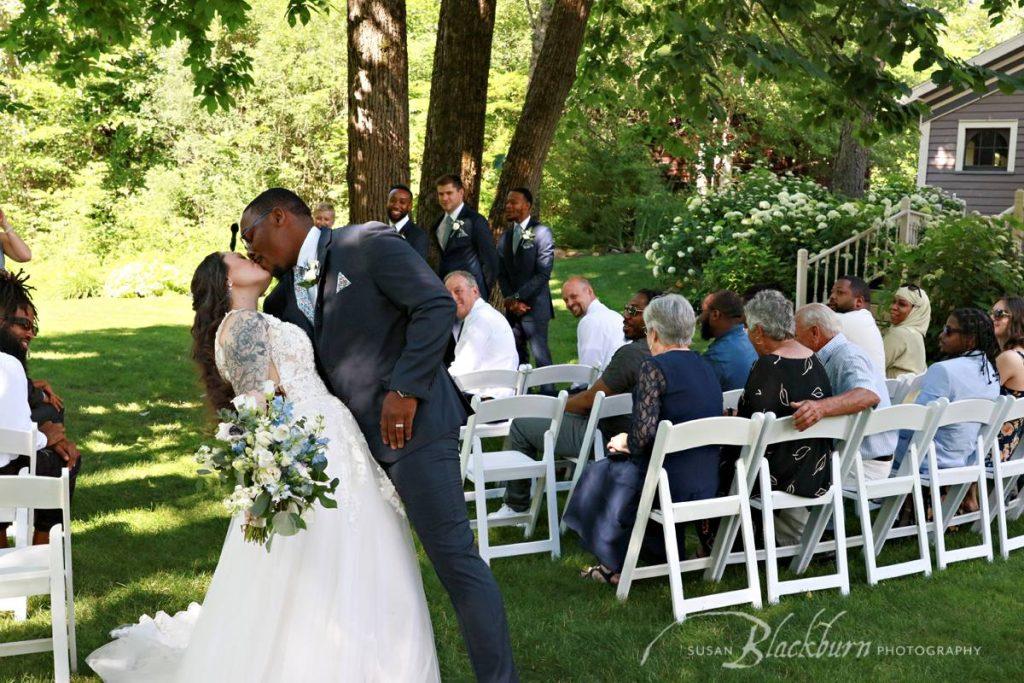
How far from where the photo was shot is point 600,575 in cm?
576

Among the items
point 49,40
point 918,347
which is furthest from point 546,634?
point 49,40

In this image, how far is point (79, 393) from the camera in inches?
437

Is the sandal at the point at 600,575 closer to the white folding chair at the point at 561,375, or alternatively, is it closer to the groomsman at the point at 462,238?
the white folding chair at the point at 561,375

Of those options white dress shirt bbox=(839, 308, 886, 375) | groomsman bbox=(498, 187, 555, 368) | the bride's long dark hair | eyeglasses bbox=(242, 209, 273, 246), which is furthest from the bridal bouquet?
groomsman bbox=(498, 187, 555, 368)

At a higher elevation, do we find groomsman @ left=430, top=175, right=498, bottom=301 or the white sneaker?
groomsman @ left=430, top=175, right=498, bottom=301

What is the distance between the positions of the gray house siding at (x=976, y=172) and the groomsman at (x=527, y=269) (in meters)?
16.2

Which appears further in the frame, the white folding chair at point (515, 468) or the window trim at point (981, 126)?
the window trim at point (981, 126)

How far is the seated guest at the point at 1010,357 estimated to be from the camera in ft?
22.1

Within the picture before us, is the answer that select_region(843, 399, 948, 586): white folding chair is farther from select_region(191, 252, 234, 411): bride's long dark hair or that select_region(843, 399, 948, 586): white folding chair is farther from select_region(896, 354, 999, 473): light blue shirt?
select_region(191, 252, 234, 411): bride's long dark hair

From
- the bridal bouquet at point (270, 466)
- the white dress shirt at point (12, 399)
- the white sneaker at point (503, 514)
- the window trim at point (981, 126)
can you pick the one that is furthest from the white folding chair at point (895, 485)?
the window trim at point (981, 126)

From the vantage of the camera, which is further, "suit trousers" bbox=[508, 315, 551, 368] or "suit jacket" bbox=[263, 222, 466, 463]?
"suit trousers" bbox=[508, 315, 551, 368]

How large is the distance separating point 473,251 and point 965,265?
6.17m

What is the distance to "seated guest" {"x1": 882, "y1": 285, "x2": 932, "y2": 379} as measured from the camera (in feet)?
27.7

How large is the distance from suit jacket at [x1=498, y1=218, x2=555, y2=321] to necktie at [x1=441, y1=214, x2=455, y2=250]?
75cm
